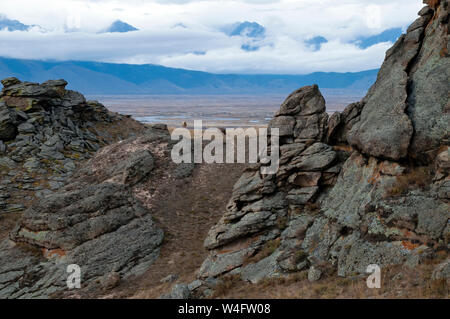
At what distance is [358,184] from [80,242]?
59.0ft

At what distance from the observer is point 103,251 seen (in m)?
25.7

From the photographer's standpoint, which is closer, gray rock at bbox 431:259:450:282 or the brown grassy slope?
gray rock at bbox 431:259:450:282

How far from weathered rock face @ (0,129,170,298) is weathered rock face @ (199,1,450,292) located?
6.52 m

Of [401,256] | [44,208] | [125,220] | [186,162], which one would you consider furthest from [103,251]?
[401,256]

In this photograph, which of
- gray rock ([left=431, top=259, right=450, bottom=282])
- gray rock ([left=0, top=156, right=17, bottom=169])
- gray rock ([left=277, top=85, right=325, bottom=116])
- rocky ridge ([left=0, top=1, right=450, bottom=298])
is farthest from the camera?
gray rock ([left=0, top=156, right=17, bottom=169])

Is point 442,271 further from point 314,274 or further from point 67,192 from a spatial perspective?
point 67,192

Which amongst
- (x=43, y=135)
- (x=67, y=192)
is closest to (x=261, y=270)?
(x=67, y=192)

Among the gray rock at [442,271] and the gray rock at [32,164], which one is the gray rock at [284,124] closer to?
the gray rock at [442,271]

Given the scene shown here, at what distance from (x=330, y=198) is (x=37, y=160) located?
33261mm

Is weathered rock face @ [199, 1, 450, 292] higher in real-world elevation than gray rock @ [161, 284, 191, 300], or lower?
higher

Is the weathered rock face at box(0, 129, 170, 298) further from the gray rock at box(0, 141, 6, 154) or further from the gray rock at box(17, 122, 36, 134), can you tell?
the gray rock at box(17, 122, 36, 134)

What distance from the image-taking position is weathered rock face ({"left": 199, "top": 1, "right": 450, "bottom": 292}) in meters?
15.9

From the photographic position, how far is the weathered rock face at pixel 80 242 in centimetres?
2409

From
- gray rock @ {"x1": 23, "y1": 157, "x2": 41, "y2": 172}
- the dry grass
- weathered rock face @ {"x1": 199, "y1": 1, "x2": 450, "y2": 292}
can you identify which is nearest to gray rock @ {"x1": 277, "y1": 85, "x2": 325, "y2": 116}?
weathered rock face @ {"x1": 199, "y1": 1, "x2": 450, "y2": 292}
